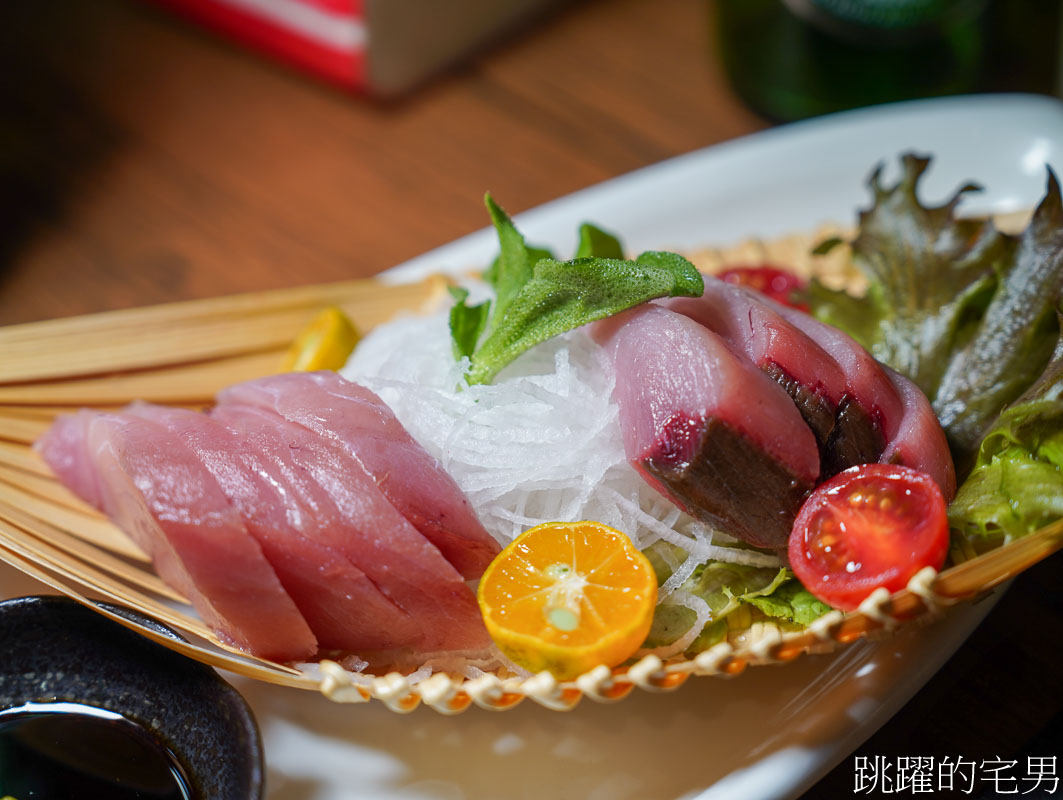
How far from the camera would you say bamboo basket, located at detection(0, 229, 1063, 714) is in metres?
1.61

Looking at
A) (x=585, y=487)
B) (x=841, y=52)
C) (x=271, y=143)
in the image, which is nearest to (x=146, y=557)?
(x=585, y=487)

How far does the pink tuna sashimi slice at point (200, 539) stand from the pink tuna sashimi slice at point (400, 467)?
0.74 ft

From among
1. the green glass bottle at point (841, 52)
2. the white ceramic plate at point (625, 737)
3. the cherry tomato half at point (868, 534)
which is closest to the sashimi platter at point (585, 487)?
the cherry tomato half at point (868, 534)

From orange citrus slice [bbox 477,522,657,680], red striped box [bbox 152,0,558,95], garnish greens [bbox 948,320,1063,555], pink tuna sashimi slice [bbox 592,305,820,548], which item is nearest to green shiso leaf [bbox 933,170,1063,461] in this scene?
garnish greens [bbox 948,320,1063,555]

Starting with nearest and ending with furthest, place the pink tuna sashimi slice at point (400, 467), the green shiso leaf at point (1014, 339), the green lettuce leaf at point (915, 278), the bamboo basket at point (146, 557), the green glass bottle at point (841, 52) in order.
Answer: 1. the bamboo basket at point (146, 557)
2. the pink tuna sashimi slice at point (400, 467)
3. the green shiso leaf at point (1014, 339)
4. the green lettuce leaf at point (915, 278)
5. the green glass bottle at point (841, 52)

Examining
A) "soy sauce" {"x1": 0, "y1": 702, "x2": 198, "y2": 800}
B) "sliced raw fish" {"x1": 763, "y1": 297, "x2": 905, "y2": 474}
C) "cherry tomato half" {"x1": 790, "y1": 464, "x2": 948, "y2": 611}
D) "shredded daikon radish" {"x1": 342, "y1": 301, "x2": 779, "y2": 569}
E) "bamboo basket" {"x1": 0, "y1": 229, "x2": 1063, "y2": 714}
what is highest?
"sliced raw fish" {"x1": 763, "y1": 297, "x2": 905, "y2": 474}

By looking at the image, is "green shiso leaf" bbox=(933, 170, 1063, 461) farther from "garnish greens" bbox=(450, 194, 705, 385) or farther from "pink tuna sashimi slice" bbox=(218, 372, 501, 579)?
"pink tuna sashimi slice" bbox=(218, 372, 501, 579)

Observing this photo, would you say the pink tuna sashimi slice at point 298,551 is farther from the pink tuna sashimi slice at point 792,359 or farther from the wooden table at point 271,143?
the wooden table at point 271,143

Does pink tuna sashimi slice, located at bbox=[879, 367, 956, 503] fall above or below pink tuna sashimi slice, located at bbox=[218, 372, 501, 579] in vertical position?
above

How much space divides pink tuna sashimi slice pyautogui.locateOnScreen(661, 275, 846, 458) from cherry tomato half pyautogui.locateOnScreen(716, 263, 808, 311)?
695 mm

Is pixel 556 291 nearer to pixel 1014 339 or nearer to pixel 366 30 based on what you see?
pixel 1014 339

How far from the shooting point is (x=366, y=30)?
11.8 feet

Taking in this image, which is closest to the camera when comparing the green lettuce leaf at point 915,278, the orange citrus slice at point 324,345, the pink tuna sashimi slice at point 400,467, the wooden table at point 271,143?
the pink tuna sashimi slice at point 400,467

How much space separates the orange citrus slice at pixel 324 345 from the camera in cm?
241
